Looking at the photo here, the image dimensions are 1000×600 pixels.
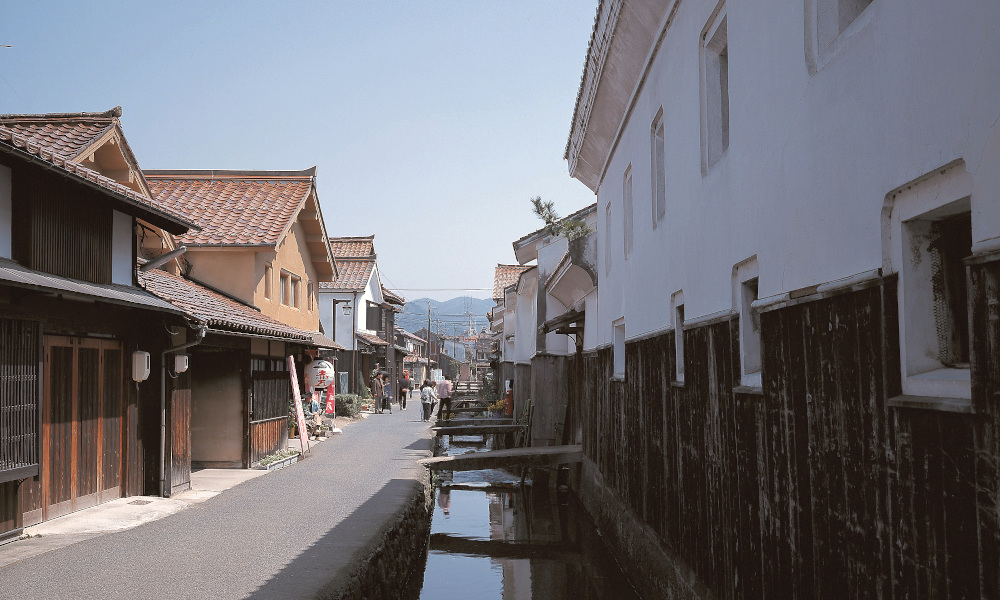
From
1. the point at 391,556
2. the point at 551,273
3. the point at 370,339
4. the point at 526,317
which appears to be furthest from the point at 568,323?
the point at 370,339

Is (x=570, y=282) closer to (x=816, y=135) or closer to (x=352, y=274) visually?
(x=816, y=135)

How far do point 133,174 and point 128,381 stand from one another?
4.00 m

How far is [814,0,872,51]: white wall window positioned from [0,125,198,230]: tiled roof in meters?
7.60

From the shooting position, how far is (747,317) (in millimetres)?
6805

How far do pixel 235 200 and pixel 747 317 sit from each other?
17888 mm

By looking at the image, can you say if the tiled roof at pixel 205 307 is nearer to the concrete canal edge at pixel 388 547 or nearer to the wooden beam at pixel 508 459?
the concrete canal edge at pixel 388 547

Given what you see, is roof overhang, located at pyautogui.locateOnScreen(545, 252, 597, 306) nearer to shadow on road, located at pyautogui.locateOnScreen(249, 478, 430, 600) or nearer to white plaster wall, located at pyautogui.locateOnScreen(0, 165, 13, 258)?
shadow on road, located at pyautogui.locateOnScreen(249, 478, 430, 600)

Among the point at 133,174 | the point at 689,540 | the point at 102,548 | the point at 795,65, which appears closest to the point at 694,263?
the point at 689,540

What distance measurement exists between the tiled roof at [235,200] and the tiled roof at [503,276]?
27.9m

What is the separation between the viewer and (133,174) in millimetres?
14172

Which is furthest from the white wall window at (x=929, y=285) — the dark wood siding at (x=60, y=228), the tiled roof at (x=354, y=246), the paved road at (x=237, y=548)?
the tiled roof at (x=354, y=246)

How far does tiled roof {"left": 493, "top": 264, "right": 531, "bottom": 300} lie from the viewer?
50.4 meters

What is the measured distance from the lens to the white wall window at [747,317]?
21.6 feet

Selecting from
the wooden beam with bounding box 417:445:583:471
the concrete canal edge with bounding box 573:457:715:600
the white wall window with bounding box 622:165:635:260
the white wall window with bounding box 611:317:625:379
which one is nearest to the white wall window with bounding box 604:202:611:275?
the white wall window with bounding box 611:317:625:379
